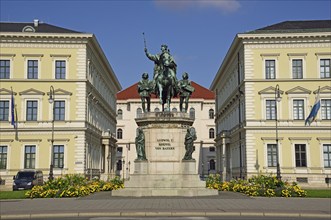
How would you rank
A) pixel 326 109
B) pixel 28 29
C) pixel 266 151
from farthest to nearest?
1. pixel 28 29
2. pixel 266 151
3. pixel 326 109

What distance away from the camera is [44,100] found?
2258 inches

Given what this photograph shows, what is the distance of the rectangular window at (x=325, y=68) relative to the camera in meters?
56.1

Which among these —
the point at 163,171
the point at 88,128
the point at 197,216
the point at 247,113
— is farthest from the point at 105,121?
the point at 197,216

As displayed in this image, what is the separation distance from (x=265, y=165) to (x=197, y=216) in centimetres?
3910

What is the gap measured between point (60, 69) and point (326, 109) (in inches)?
1262

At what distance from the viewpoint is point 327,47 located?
56.3m

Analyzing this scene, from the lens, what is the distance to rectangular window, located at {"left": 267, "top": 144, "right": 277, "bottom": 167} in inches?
2169

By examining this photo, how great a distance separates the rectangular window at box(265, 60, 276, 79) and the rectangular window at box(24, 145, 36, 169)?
29.1 metres

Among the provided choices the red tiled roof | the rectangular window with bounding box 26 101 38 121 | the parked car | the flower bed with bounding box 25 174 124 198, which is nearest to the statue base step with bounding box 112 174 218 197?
the flower bed with bounding box 25 174 124 198

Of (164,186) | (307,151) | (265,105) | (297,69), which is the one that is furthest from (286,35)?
(164,186)

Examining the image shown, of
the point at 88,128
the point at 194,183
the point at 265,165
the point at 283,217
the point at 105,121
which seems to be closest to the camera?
the point at 283,217

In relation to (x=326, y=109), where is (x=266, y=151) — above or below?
below

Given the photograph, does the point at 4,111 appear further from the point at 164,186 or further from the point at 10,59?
the point at 164,186

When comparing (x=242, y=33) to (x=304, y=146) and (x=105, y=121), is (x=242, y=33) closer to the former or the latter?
(x=304, y=146)
